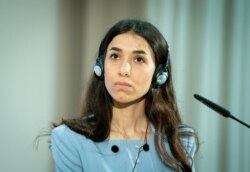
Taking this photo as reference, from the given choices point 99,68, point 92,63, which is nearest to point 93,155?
point 99,68

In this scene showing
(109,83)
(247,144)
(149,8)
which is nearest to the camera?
(109,83)

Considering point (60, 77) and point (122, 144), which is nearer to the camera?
point (122, 144)

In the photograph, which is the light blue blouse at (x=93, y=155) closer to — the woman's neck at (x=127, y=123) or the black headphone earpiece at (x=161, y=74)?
the woman's neck at (x=127, y=123)

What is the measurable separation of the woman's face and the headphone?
0.03m

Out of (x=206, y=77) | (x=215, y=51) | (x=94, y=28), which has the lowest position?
(x=206, y=77)

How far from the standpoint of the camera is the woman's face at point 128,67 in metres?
1.14

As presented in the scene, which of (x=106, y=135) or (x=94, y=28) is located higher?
(x=94, y=28)

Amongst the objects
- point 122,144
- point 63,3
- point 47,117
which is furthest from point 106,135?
point 63,3

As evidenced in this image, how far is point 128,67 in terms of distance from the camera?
114 cm

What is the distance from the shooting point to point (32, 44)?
5.30ft

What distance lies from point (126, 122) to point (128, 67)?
26cm

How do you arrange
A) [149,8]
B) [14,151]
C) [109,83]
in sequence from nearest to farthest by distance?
[109,83]
[14,151]
[149,8]

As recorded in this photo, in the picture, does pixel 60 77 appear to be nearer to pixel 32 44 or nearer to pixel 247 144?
pixel 32 44

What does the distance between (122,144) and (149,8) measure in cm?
83
